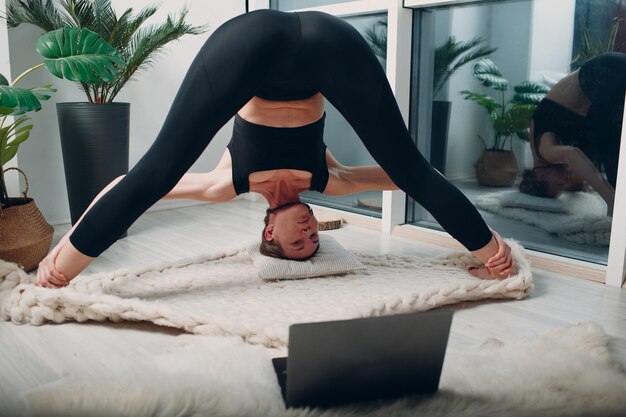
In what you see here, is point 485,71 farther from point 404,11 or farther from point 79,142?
point 79,142

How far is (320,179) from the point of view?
212 centimetres

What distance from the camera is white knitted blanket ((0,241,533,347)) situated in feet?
5.45

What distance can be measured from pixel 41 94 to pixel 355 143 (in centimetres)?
167

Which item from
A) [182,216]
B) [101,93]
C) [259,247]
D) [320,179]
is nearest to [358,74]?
[320,179]

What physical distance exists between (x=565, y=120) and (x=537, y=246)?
0.53 metres

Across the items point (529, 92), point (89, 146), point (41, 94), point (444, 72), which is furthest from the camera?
point (444, 72)

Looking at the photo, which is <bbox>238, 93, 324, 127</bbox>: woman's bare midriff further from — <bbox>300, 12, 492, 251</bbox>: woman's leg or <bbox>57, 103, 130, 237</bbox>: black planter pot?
<bbox>57, 103, 130, 237</bbox>: black planter pot

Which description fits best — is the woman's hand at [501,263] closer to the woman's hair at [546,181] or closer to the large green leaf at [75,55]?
the woman's hair at [546,181]

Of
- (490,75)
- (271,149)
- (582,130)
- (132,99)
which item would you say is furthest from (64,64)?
(582,130)

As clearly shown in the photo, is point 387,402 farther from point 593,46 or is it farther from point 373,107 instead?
point 593,46

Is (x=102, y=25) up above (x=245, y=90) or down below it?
above

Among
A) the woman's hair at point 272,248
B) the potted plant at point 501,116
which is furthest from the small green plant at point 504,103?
the woman's hair at point 272,248

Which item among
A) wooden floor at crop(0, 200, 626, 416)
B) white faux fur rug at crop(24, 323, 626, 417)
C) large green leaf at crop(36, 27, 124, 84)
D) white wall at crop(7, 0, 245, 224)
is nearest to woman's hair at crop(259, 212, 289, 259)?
wooden floor at crop(0, 200, 626, 416)

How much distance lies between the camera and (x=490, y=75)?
8.36 ft
